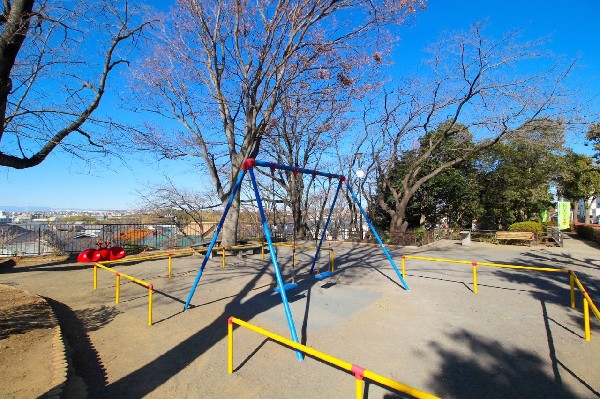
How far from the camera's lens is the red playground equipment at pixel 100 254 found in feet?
37.8

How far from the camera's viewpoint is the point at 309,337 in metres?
4.68

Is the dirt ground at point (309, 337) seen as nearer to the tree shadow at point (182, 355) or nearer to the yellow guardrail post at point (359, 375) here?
the tree shadow at point (182, 355)

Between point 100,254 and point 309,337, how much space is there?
10.3m

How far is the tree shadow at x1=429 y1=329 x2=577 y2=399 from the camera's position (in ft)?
10.6

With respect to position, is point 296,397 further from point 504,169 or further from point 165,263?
point 504,169

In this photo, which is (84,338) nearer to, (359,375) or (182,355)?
(182,355)

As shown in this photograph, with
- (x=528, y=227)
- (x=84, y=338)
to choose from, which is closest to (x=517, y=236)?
(x=528, y=227)

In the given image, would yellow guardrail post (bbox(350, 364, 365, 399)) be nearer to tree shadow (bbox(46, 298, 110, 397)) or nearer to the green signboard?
tree shadow (bbox(46, 298, 110, 397))

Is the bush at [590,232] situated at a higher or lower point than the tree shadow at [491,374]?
higher

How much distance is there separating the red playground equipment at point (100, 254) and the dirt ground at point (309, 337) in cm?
294

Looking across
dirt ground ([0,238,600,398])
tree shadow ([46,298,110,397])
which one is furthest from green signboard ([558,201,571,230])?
tree shadow ([46,298,110,397])

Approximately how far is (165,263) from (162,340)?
7236 millimetres

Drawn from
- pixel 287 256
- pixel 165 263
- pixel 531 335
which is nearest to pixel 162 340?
pixel 531 335

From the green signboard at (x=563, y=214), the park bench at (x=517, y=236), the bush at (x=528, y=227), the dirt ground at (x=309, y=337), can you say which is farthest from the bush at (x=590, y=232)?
the dirt ground at (x=309, y=337)
